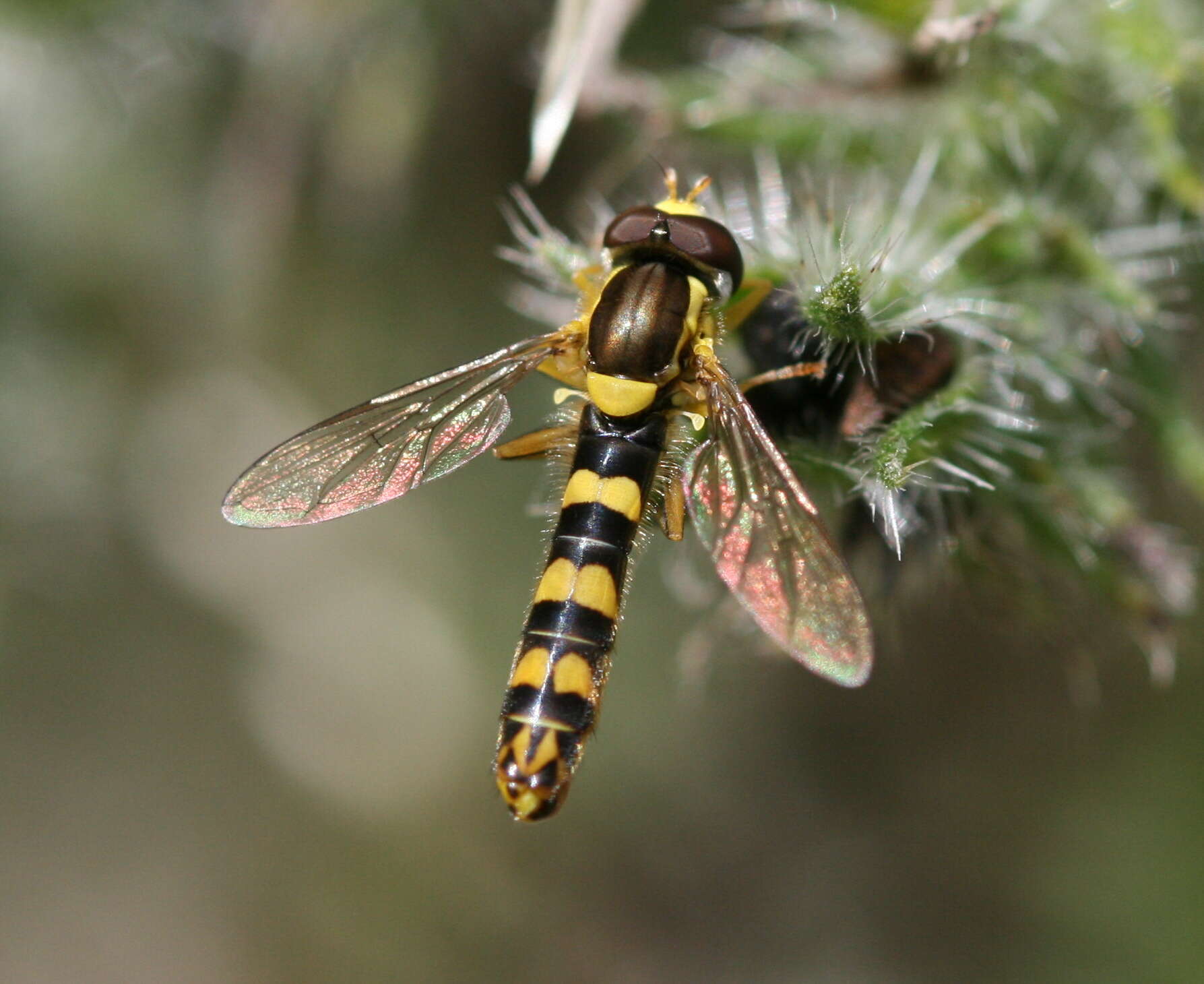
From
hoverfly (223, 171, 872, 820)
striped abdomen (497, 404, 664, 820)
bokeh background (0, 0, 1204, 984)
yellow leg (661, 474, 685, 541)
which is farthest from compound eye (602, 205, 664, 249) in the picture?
bokeh background (0, 0, 1204, 984)

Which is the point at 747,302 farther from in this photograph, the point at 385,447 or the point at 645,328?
the point at 385,447

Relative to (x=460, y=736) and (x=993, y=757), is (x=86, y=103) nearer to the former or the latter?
(x=460, y=736)

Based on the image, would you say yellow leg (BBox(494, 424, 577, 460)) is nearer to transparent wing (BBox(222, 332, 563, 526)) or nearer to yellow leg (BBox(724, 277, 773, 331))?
transparent wing (BBox(222, 332, 563, 526))

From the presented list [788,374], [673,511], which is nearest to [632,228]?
[788,374]

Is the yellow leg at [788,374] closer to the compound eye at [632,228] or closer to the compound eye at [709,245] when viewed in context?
the compound eye at [709,245]

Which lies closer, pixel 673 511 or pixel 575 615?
pixel 575 615

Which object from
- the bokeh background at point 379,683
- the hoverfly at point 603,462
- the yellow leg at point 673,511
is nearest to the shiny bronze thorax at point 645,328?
the hoverfly at point 603,462
